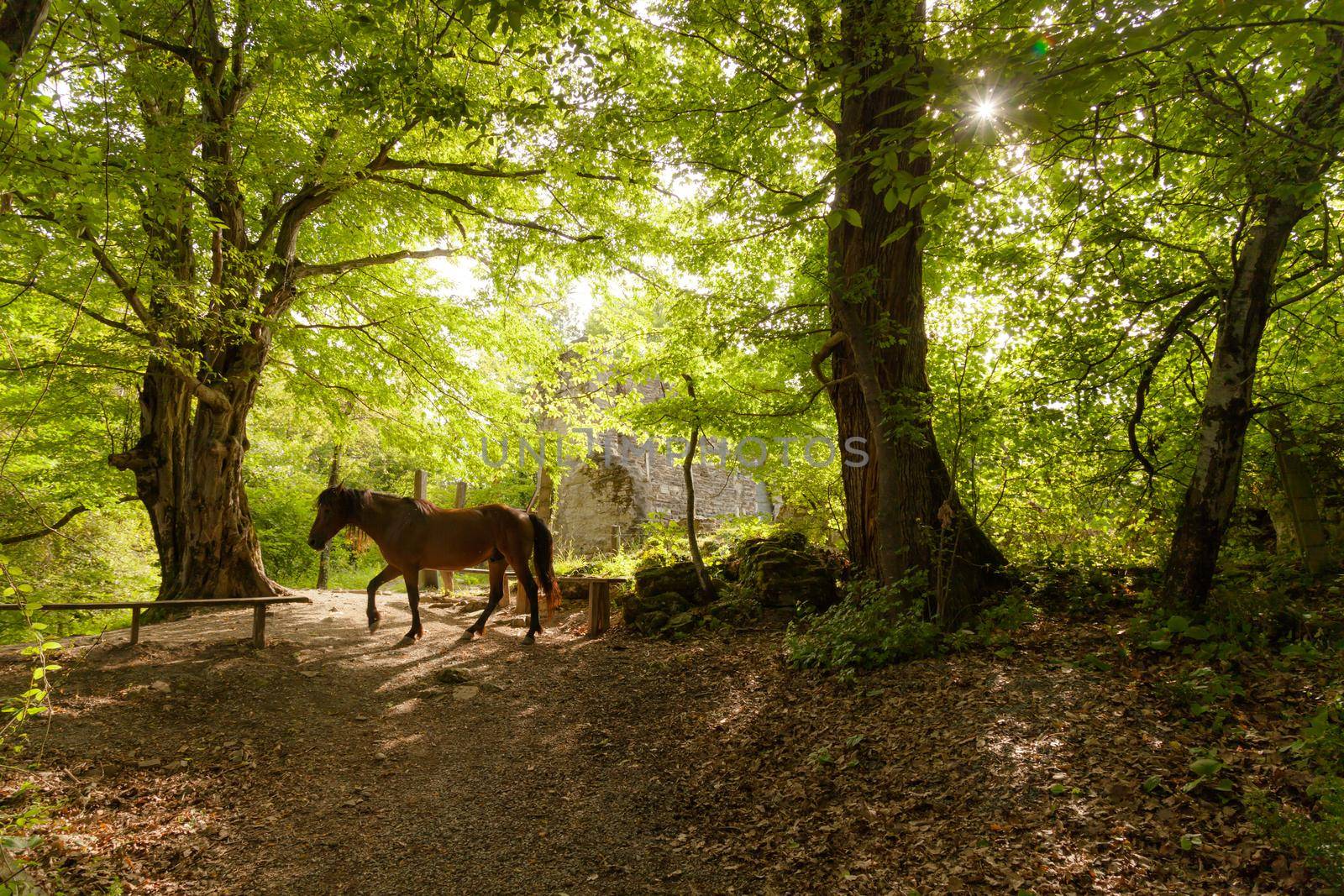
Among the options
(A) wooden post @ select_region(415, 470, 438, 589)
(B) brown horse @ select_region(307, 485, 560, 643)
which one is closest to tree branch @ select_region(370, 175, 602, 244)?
(B) brown horse @ select_region(307, 485, 560, 643)

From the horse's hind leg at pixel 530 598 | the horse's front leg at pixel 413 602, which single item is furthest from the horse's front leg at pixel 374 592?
the horse's hind leg at pixel 530 598

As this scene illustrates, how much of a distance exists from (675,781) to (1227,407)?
4717 mm

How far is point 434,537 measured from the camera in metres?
8.10

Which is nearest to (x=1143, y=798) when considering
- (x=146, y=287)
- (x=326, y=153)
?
(x=146, y=287)

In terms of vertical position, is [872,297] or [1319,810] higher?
[872,297]

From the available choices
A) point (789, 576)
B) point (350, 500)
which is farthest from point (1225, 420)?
point (350, 500)

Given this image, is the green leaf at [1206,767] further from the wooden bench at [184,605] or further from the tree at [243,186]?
the wooden bench at [184,605]

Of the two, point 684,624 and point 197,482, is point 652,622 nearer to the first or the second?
point 684,624

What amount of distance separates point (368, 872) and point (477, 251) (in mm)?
9110

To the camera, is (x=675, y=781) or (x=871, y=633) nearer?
(x=675, y=781)

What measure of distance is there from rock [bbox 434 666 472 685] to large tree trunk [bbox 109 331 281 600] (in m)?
4.23

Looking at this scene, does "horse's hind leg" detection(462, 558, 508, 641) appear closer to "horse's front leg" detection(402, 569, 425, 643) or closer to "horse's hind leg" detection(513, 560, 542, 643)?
"horse's hind leg" detection(513, 560, 542, 643)

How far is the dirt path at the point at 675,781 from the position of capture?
292cm

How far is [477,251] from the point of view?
10492 millimetres
